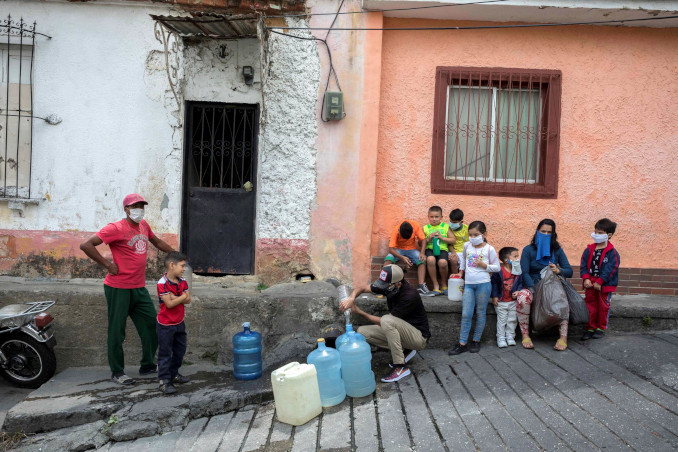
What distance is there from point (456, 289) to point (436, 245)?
2.11ft

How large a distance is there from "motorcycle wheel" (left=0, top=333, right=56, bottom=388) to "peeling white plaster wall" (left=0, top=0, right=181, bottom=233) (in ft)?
5.64

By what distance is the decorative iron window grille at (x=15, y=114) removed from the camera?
6885 millimetres

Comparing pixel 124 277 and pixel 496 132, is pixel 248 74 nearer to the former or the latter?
pixel 124 277

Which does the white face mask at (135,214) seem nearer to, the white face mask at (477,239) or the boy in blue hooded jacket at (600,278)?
the white face mask at (477,239)

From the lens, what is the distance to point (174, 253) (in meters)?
5.21

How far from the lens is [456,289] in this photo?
626 cm

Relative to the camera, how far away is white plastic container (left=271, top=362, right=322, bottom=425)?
15.3 feet

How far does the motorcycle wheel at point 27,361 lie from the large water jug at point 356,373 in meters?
3.17

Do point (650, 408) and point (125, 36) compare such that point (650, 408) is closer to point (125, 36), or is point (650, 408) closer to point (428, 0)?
point (428, 0)

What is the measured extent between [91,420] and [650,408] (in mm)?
4795

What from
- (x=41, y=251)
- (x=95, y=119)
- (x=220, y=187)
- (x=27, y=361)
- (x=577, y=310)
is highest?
(x=95, y=119)

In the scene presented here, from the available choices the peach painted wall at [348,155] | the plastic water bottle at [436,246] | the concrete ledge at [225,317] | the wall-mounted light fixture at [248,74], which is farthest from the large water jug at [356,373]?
the wall-mounted light fixture at [248,74]

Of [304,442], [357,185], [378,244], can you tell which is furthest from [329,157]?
[304,442]

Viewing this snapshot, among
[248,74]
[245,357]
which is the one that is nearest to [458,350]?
[245,357]
